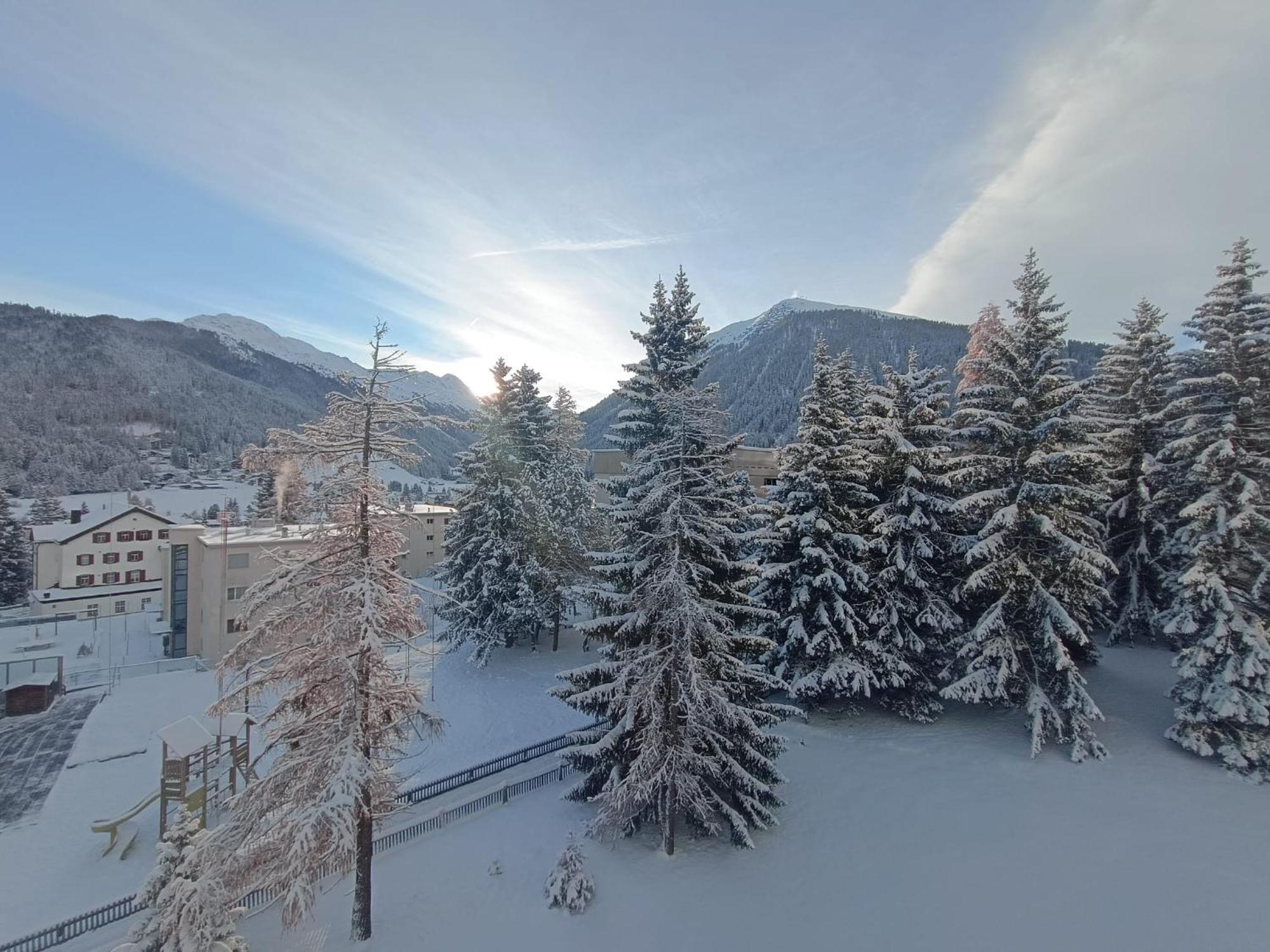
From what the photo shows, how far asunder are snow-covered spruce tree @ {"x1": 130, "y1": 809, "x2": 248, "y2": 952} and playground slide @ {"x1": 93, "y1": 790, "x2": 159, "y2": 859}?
30.0 feet

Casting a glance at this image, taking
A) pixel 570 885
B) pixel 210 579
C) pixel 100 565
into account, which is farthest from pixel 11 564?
pixel 570 885

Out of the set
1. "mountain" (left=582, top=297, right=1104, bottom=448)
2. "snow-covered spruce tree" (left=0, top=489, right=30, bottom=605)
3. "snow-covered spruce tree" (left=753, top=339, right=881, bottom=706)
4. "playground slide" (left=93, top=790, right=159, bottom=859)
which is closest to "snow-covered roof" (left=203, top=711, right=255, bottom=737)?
"playground slide" (left=93, top=790, right=159, bottom=859)

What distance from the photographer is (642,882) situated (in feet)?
43.8

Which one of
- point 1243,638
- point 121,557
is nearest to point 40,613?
point 121,557

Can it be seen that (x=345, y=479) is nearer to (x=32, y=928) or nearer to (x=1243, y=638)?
(x=32, y=928)

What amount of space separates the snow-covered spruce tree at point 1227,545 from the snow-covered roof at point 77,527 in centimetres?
7598

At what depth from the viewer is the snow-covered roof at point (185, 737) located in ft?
57.5

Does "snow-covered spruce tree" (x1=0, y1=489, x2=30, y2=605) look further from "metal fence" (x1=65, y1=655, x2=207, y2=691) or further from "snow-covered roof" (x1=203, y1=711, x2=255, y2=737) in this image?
"snow-covered roof" (x1=203, y1=711, x2=255, y2=737)

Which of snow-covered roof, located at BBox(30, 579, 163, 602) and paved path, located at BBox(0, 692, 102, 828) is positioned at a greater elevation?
paved path, located at BBox(0, 692, 102, 828)

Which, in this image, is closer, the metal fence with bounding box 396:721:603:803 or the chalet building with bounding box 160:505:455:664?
the metal fence with bounding box 396:721:603:803

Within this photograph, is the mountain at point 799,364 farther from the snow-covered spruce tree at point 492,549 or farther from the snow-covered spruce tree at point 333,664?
the snow-covered spruce tree at point 333,664

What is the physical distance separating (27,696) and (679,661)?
113ft

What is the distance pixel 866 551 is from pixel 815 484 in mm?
3012

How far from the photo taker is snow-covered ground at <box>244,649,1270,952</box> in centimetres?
1170
